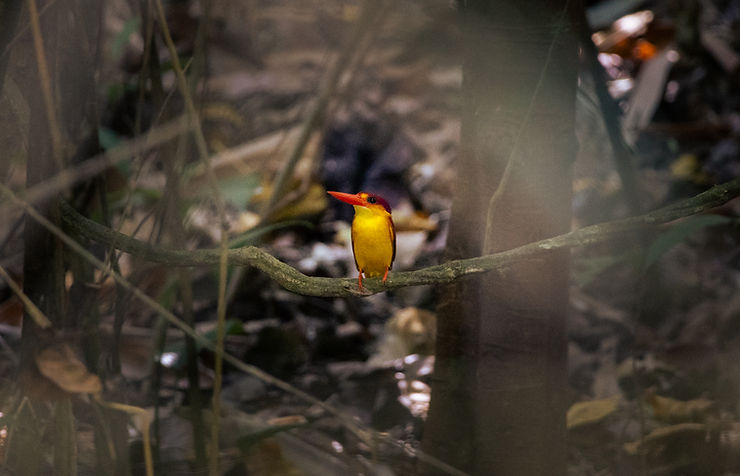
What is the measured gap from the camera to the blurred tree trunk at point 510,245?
1.58 m

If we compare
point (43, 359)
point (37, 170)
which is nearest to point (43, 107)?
point (37, 170)

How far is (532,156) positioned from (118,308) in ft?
3.48

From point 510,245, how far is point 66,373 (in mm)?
962

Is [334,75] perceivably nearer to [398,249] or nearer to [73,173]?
[73,173]

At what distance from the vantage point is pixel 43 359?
3.87ft

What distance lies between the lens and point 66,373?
117cm

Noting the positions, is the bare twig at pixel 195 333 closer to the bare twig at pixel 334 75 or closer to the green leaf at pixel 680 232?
the bare twig at pixel 334 75

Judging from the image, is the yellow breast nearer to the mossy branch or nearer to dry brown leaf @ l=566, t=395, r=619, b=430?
the mossy branch

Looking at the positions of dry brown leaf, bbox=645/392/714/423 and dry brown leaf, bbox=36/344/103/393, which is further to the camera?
dry brown leaf, bbox=645/392/714/423

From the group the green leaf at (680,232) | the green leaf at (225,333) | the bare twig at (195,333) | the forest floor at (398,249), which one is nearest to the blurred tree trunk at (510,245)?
the forest floor at (398,249)

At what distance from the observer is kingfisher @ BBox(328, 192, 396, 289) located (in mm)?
1590

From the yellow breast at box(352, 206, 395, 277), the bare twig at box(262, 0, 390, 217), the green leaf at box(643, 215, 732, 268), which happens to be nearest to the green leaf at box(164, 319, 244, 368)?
the bare twig at box(262, 0, 390, 217)

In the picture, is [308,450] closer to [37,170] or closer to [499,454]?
[499,454]

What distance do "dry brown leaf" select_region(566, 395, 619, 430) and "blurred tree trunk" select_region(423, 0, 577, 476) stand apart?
40 centimetres
